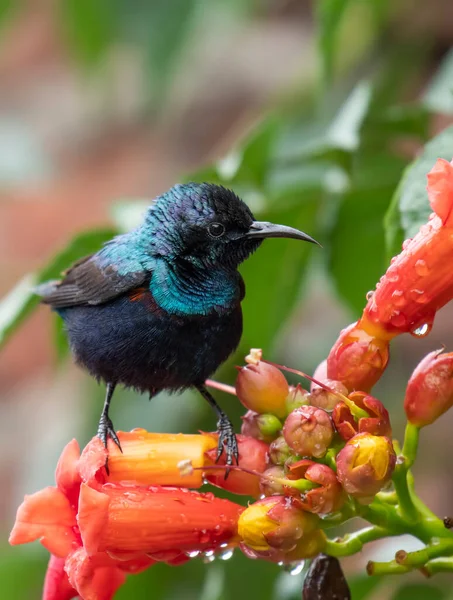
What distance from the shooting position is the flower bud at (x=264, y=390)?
7.98 ft

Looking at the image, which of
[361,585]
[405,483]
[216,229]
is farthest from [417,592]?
[216,229]

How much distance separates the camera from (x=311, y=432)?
87.6 inches

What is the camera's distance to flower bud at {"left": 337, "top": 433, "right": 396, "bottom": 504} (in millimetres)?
2102

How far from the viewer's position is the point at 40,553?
4082 millimetres

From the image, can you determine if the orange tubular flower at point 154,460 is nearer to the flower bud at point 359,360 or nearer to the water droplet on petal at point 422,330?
the flower bud at point 359,360

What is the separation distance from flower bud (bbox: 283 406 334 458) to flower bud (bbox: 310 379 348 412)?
0.05 meters

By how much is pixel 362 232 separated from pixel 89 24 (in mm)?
2082

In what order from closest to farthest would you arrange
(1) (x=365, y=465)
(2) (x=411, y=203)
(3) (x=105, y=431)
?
(1) (x=365, y=465) < (2) (x=411, y=203) < (3) (x=105, y=431)

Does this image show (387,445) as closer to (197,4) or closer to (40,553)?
(40,553)

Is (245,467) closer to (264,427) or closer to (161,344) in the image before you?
(264,427)

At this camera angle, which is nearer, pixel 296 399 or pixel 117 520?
pixel 117 520

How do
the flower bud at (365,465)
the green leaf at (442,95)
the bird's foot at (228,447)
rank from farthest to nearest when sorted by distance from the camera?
the green leaf at (442,95), the bird's foot at (228,447), the flower bud at (365,465)

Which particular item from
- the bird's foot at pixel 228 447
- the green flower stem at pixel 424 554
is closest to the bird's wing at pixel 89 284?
the bird's foot at pixel 228 447

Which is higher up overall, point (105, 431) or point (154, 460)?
point (105, 431)
